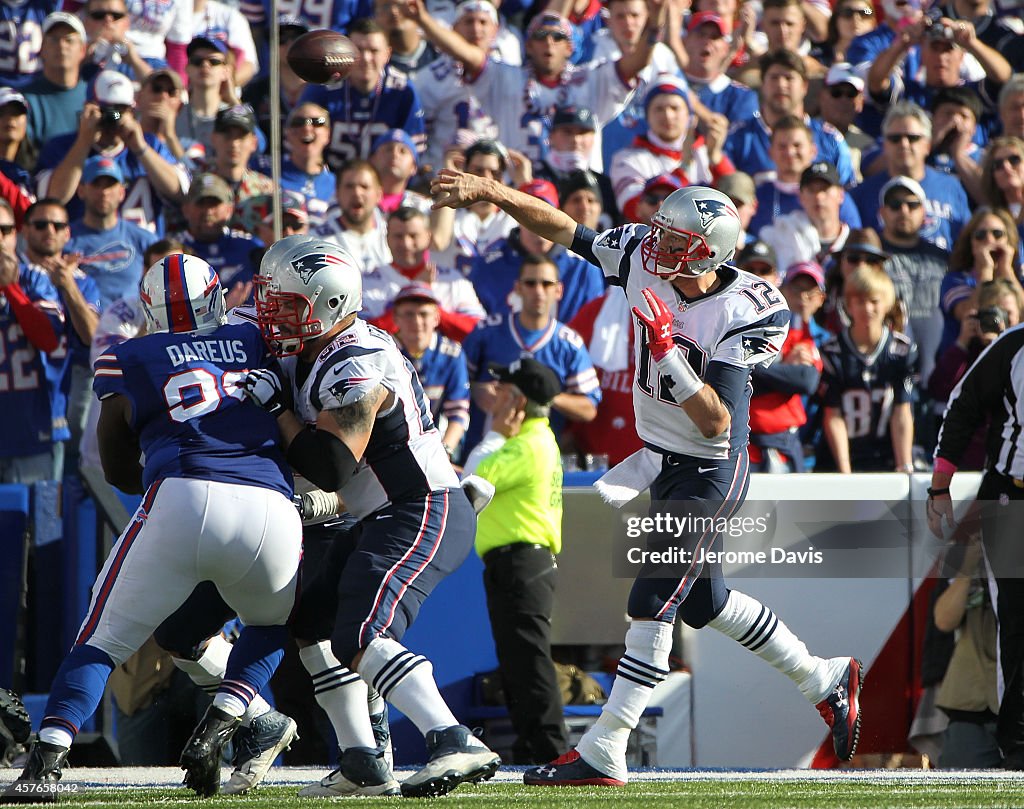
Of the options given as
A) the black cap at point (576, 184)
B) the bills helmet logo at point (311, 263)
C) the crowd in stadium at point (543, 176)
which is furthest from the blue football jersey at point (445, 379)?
the bills helmet logo at point (311, 263)

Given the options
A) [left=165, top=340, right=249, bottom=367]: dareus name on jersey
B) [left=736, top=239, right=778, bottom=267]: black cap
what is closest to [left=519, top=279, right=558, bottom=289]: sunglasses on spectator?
[left=736, top=239, right=778, bottom=267]: black cap

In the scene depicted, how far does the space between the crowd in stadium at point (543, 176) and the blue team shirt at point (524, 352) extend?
0.01m

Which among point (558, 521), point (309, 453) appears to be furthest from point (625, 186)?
point (309, 453)

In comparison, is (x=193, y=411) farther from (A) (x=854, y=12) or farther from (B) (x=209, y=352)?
(A) (x=854, y=12)

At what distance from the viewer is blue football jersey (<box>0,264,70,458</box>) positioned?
26.7ft

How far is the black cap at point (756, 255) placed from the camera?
851cm

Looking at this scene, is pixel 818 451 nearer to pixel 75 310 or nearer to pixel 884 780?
pixel 884 780

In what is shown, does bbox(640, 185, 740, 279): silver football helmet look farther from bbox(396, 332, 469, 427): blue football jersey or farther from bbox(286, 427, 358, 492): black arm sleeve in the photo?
bbox(396, 332, 469, 427): blue football jersey

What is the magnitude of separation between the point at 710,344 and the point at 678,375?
347mm

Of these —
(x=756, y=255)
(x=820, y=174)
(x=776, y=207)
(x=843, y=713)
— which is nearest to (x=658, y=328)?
(x=843, y=713)

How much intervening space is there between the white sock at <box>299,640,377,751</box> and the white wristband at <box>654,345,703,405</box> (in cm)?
138

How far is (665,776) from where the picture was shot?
236 inches

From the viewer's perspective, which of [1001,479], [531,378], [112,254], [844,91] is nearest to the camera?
[1001,479]

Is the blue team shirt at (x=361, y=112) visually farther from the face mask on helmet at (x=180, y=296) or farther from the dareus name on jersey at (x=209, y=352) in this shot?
the dareus name on jersey at (x=209, y=352)
